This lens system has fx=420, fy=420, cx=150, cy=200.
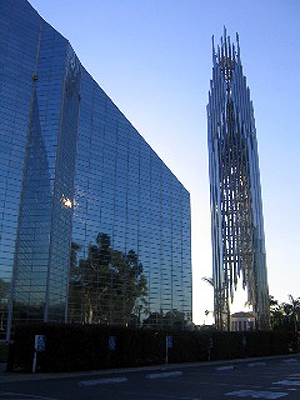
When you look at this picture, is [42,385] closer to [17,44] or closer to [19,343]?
[19,343]

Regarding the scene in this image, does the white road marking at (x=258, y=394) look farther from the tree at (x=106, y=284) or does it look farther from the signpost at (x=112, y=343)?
the tree at (x=106, y=284)

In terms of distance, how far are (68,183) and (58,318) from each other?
70.9ft

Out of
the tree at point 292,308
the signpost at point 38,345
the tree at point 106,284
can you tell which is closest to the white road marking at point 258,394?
the signpost at point 38,345

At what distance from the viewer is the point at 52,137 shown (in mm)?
65750

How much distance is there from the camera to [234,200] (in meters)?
76.3

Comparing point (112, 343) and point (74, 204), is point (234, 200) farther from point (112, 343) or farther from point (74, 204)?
point (112, 343)

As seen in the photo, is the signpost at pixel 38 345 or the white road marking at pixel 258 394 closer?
the white road marking at pixel 258 394

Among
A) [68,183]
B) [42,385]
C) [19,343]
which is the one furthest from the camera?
[68,183]

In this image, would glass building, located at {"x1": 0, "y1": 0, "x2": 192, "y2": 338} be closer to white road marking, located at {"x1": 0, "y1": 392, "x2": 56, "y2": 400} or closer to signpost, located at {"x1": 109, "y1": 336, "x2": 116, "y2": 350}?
signpost, located at {"x1": 109, "y1": 336, "x2": 116, "y2": 350}

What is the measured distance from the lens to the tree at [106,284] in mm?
69262

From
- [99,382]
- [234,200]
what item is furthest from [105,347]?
[234,200]

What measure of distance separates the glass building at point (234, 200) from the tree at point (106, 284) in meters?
15.1

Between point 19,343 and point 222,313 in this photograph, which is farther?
point 222,313

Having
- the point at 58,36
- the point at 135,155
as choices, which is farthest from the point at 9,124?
the point at 135,155
